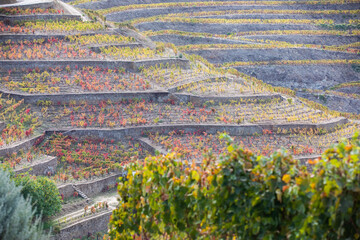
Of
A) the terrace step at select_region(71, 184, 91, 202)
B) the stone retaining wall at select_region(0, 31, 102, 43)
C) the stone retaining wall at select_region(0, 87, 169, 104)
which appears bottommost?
the terrace step at select_region(71, 184, 91, 202)

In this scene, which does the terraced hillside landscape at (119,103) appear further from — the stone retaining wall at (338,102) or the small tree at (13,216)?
the small tree at (13,216)

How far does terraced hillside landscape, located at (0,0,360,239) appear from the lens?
17078 mm

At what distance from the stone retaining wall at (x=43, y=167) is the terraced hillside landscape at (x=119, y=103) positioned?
4 cm

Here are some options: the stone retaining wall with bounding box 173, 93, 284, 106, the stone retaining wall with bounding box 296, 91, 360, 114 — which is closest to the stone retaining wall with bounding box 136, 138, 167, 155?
the stone retaining wall with bounding box 173, 93, 284, 106

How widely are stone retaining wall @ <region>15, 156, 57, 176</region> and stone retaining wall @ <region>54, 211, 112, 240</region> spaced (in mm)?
3134

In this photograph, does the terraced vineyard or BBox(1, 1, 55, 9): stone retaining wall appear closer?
BBox(1, 1, 55, 9): stone retaining wall

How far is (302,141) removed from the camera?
20875mm

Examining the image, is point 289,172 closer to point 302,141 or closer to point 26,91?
point 302,141

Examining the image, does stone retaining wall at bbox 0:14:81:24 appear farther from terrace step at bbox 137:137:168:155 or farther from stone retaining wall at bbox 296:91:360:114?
stone retaining wall at bbox 296:91:360:114

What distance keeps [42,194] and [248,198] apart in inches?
337

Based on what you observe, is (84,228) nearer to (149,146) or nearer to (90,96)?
(149,146)

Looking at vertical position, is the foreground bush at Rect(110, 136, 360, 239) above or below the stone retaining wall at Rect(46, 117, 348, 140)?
above

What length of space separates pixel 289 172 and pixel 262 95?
1775cm

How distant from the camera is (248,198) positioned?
6801mm
